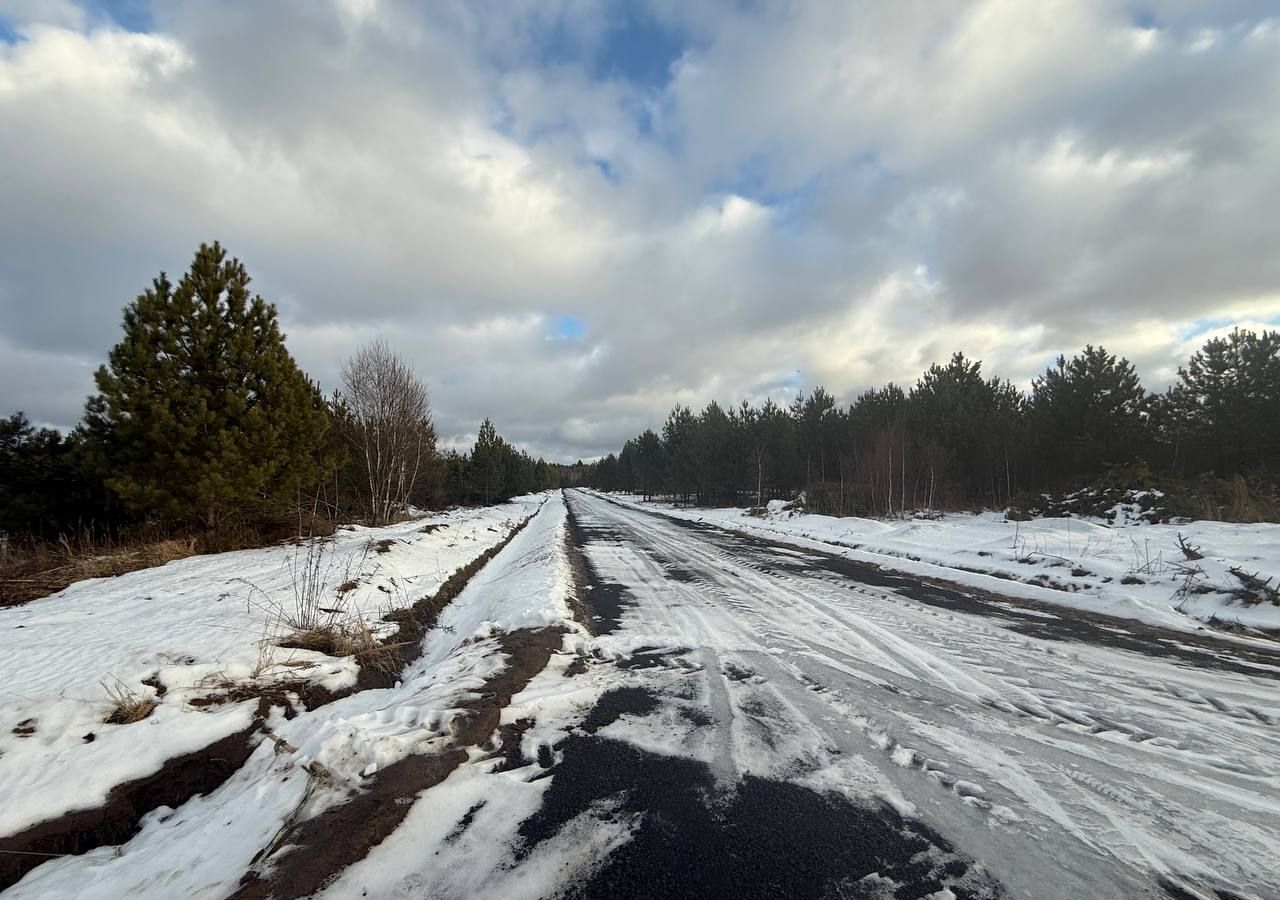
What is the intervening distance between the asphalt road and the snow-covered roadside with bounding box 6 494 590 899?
1.03 metres

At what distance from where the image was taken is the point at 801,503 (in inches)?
1378

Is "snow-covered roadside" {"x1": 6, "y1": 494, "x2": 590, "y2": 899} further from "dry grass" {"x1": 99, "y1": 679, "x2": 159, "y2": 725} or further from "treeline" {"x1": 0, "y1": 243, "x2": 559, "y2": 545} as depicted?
"treeline" {"x1": 0, "y1": 243, "x2": 559, "y2": 545}

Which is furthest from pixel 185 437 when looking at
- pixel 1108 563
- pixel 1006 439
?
pixel 1006 439

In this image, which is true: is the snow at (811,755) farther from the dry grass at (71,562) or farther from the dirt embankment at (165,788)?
the dry grass at (71,562)

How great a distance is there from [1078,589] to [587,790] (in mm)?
10776

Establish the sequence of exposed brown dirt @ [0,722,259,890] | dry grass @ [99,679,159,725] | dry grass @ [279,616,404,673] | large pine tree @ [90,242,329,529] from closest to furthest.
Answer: exposed brown dirt @ [0,722,259,890], dry grass @ [99,679,159,725], dry grass @ [279,616,404,673], large pine tree @ [90,242,329,529]

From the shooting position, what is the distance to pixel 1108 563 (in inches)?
421

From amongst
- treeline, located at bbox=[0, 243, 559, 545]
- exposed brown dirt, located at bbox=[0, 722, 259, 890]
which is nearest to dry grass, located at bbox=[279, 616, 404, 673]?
exposed brown dirt, located at bbox=[0, 722, 259, 890]

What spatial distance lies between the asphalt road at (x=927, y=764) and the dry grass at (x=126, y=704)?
352 centimetres

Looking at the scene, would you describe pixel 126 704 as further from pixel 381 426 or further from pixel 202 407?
pixel 381 426

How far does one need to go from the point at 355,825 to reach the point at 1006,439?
44.0 m

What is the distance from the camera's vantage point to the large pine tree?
1112cm

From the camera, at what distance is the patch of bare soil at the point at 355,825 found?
2334 millimetres

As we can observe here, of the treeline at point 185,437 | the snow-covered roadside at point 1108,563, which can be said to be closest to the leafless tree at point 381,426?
the treeline at point 185,437
